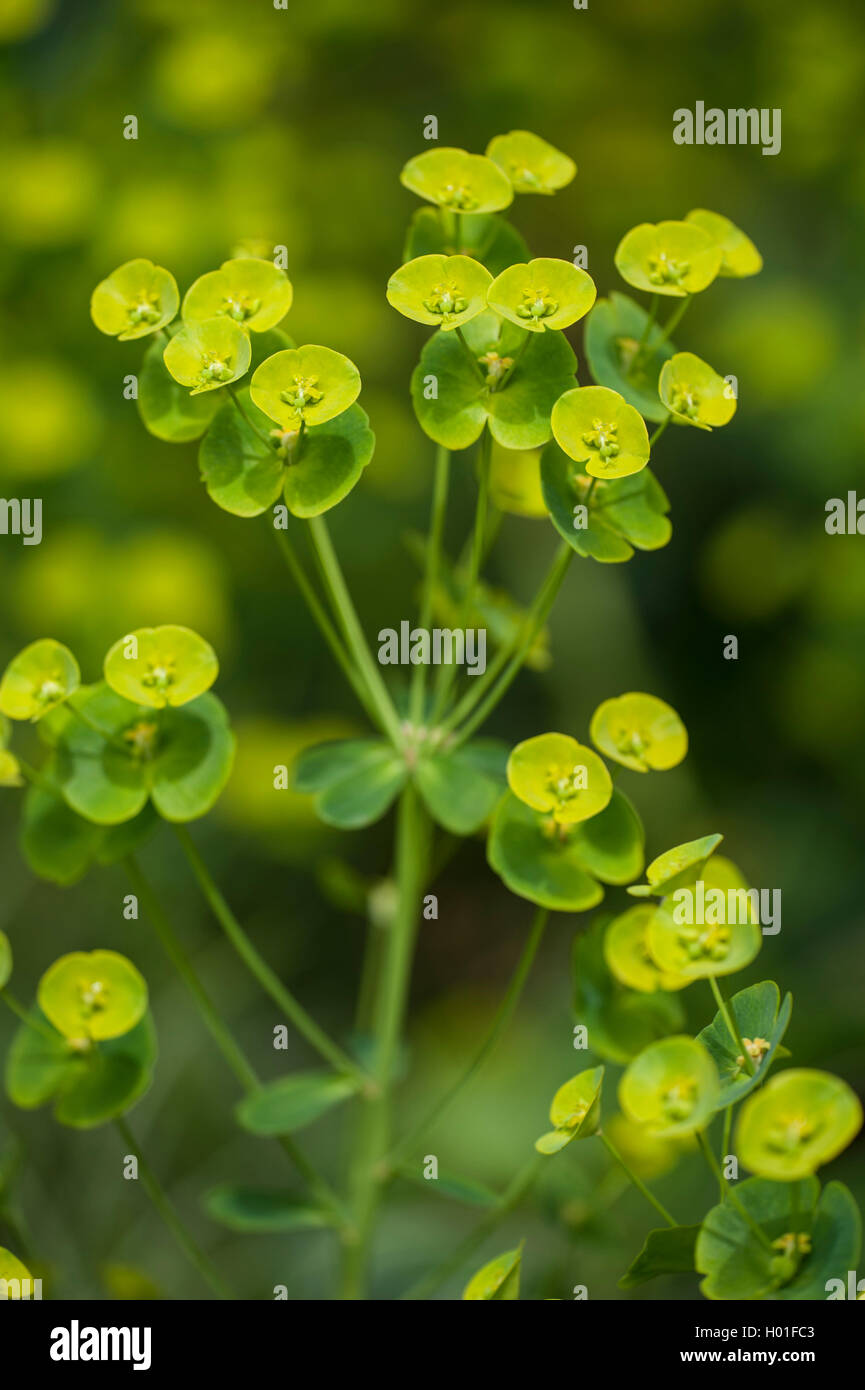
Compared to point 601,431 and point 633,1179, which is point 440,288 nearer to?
point 601,431

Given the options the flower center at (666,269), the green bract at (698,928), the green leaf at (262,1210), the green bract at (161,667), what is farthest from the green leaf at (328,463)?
the green leaf at (262,1210)

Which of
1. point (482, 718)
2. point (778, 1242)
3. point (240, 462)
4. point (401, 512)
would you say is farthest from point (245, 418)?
point (401, 512)

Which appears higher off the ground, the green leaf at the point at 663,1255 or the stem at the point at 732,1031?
the stem at the point at 732,1031

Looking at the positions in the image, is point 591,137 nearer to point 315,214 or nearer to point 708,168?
point 708,168

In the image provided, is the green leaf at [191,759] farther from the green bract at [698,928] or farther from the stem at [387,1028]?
the green bract at [698,928]

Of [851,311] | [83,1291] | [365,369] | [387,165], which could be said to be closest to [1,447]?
[365,369]

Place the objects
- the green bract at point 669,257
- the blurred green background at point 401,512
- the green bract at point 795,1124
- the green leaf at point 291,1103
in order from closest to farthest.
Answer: the green bract at point 795,1124, the green bract at point 669,257, the green leaf at point 291,1103, the blurred green background at point 401,512

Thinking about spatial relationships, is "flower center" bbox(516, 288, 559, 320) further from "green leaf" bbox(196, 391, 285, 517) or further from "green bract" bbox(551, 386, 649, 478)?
"green leaf" bbox(196, 391, 285, 517)
